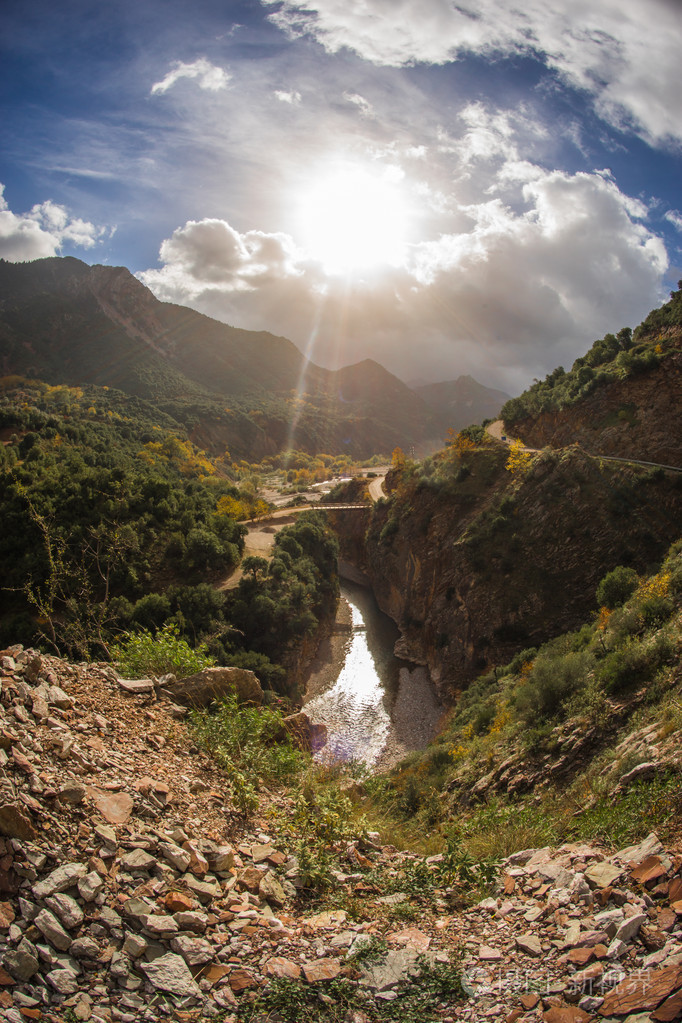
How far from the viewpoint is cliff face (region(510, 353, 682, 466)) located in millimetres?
29453

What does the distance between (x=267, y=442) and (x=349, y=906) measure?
143 meters

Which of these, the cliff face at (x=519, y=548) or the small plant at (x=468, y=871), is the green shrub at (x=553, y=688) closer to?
the small plant at (x=468, y=871)

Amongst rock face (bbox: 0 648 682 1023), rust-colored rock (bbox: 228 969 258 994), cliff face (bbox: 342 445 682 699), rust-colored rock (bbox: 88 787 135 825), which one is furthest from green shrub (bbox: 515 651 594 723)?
cliff face (bbox: 342 445 682 699)

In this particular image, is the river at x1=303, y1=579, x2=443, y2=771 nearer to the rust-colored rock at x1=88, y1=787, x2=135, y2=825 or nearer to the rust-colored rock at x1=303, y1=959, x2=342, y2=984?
the rust-colored rock at x1=88, y1=787, x2=135, y2=825

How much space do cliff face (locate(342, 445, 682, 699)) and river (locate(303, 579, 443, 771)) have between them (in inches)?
67.7

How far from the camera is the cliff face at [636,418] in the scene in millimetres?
29453

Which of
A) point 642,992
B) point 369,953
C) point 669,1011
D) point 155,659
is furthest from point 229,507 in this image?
point 669,1011

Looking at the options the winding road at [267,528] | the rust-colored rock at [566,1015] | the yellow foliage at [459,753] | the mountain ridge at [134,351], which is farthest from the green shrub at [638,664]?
the mountain ridge at [134,351]

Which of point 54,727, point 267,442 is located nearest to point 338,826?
point 54,727

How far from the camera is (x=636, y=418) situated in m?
31.3

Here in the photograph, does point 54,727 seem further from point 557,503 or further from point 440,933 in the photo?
point 557,503

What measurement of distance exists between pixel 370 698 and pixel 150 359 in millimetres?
142811

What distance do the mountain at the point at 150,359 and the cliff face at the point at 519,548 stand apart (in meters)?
98.2

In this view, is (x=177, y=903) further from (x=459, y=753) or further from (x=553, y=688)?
(x=459, y=753)
